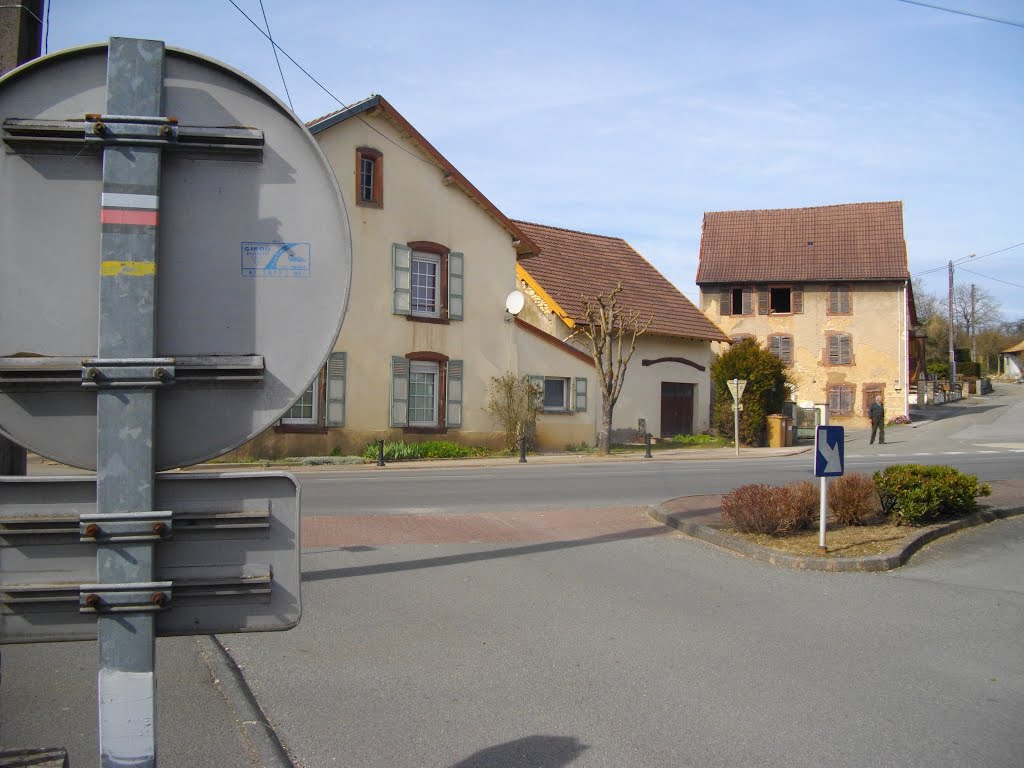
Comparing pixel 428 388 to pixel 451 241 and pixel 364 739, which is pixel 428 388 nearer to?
pixel 451 241

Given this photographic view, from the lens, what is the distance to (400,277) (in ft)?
85.8

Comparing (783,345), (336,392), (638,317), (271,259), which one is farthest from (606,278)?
(271,259)

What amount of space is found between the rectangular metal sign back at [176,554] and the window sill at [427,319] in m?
24.2

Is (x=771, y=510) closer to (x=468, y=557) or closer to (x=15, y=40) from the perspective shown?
(x=468, y=557)

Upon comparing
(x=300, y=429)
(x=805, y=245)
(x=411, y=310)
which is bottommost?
(x=300, y=429)

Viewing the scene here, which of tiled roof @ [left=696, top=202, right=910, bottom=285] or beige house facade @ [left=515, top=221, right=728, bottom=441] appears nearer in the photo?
beige house facade @ [left=515, top=221, right=728, bottom=441]

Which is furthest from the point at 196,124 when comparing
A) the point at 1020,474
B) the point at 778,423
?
the point at 778,423

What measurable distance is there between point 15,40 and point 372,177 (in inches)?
893

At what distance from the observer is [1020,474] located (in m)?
19.4

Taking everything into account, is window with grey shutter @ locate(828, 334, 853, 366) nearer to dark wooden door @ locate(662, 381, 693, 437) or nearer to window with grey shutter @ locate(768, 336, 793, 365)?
window with grey shutter @ locate(768, 336, 793, 365)

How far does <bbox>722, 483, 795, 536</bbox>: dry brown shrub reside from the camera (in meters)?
10.2

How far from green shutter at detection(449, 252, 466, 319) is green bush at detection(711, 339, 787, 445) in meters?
11.2

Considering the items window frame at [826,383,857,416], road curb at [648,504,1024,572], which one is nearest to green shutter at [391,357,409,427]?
road curb at [648,504,1024,572]

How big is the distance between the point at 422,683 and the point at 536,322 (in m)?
27.2
